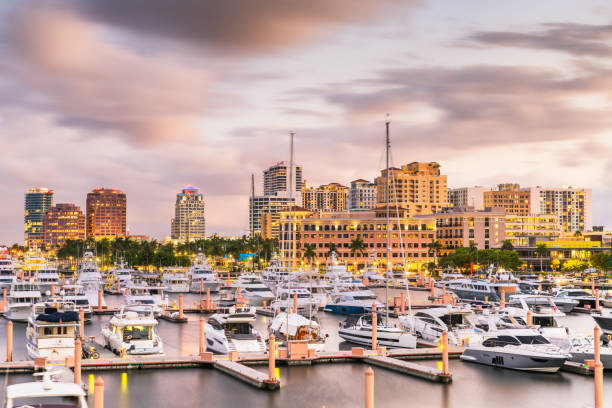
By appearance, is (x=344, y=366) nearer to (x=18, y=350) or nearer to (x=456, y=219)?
(x=18, y=350)

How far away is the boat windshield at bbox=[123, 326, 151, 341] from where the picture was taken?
41.3 metres

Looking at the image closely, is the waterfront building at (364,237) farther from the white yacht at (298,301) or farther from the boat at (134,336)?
the boat at (134,336)

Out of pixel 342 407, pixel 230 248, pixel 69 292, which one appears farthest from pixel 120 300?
pixel 230 248

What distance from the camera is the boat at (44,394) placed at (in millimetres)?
20078

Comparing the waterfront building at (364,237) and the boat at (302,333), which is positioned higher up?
the waterfront building at (364,237)

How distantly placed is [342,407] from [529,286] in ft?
223

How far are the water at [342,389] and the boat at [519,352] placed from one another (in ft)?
1.72

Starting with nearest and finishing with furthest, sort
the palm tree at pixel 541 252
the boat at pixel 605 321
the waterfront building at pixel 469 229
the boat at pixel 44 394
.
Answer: the boat at pixel 44 394 → the boat at pixel 605 321 → the palm tree at pixel 541 252 → the waterfront building at pixel 469 229

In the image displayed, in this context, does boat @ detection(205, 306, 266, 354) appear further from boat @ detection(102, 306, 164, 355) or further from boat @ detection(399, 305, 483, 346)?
boat @ detection(399, 305, 483, 346)

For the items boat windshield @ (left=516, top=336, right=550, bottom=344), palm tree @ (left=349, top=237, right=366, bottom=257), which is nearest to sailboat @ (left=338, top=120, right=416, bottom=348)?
boat windshield @ (left=516, top=336, right=550, bottom=344)

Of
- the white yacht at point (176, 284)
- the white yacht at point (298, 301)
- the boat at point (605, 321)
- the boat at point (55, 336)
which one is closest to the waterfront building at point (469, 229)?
the white yacht at point (176, 284)

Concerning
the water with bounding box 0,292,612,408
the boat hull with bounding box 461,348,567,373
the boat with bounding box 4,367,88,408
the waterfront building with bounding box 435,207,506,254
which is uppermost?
the waterfront building with bounding box 435,207,506,254

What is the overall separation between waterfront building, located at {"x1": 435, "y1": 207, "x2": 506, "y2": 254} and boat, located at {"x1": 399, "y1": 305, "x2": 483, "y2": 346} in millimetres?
143678

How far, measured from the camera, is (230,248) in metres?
198
